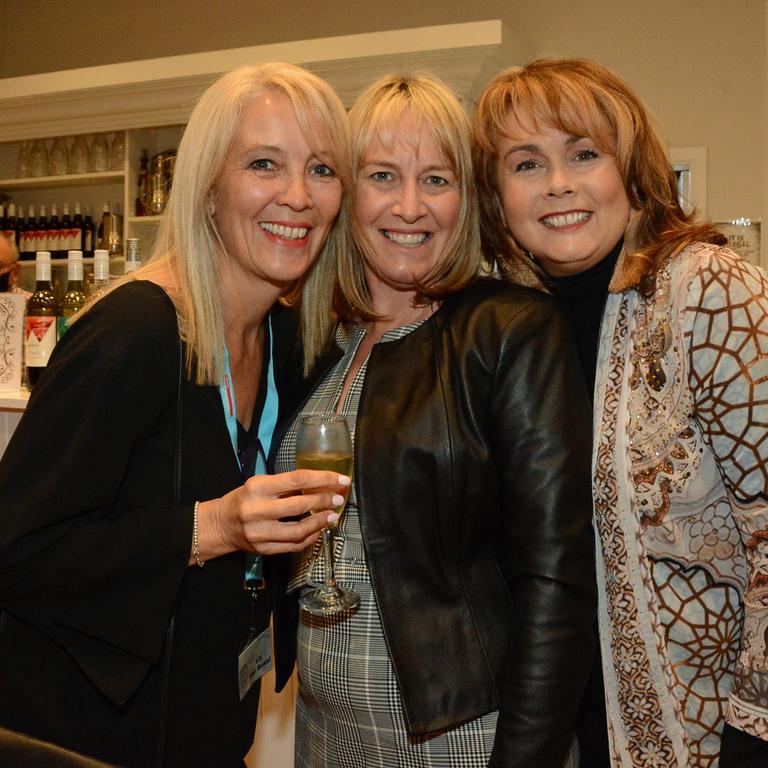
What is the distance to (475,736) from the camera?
1.43 meters

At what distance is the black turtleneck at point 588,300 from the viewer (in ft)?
5.38

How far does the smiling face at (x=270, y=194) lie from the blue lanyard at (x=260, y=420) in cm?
19

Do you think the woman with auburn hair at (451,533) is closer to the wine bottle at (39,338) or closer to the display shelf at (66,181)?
the wine bottle at (39,338)

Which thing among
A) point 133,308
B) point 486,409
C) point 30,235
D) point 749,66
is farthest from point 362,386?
point 30,235

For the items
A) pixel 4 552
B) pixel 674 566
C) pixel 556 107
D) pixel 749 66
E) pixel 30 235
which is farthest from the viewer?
pixel 30 235

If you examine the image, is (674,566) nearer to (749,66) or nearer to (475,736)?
(475,736)

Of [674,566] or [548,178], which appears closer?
[674,566]

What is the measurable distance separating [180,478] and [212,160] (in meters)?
0.58

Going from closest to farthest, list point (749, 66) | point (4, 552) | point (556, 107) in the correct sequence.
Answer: point (4, 552) → point (556, 107) → point (749, 66)

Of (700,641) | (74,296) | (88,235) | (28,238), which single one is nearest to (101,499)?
(700,641)

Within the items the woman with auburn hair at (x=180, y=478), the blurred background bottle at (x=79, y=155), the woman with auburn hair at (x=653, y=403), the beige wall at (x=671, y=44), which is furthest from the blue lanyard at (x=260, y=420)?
the blurred background bottle at (x=79, y=155)

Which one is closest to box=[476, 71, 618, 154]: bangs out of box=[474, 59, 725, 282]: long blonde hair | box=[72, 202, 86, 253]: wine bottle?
box=[474, 59, 725, 282]: long blonde hair

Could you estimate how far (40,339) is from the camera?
266 cm

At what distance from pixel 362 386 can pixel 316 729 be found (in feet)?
2.13
